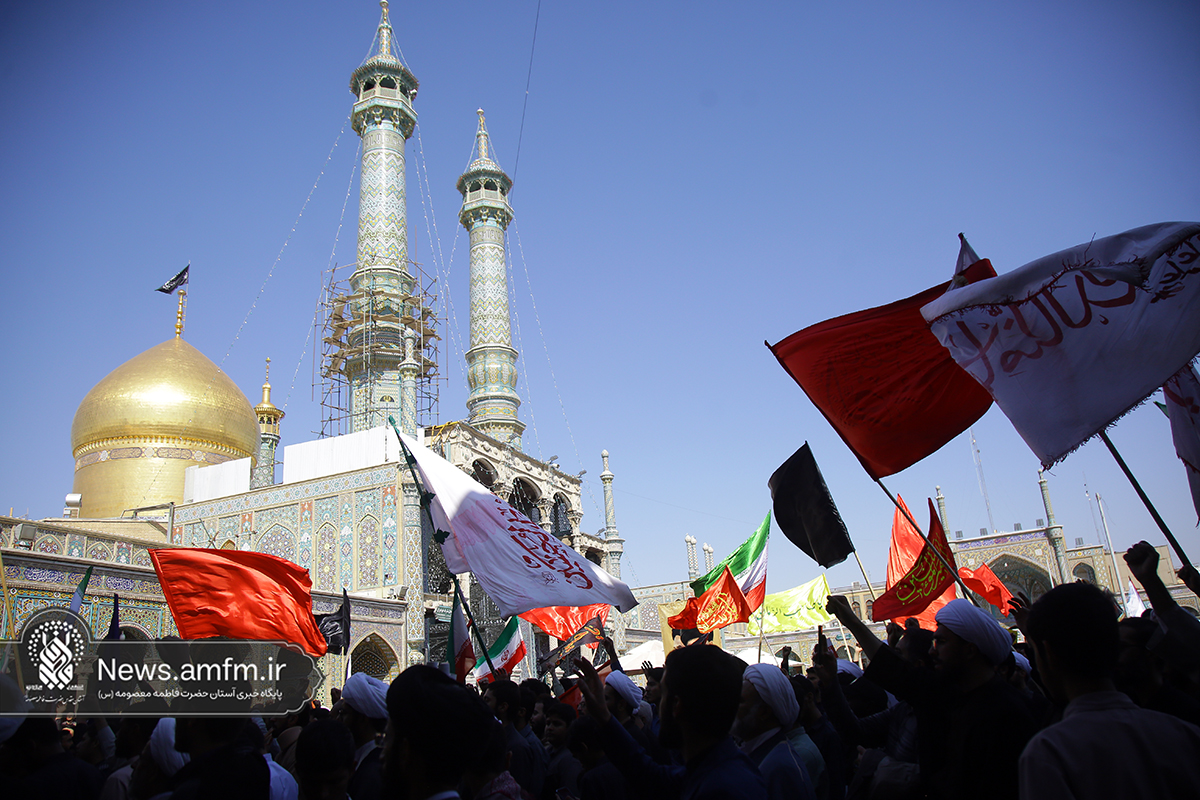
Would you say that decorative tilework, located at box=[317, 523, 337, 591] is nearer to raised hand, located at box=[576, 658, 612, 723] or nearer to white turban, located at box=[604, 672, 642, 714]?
white turban, located at box=[604, 672, 642, 714]

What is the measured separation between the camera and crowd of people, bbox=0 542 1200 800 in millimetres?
1952

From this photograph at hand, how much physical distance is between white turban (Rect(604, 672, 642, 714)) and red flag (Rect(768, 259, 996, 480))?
1.99m

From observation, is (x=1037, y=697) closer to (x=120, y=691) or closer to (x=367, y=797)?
(x=367, y=797)

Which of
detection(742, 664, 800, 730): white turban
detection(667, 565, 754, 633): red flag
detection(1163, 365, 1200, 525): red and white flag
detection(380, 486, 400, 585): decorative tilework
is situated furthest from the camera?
detection(380, 486, 400, 585): decorative tilework

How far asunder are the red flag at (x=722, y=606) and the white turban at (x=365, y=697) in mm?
8174

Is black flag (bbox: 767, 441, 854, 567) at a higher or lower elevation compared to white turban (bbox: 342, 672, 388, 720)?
higher

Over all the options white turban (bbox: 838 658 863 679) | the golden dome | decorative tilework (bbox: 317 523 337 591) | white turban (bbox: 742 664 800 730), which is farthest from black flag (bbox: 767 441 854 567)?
the golden dome

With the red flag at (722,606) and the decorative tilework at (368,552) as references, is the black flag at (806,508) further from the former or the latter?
the decorative tilework at (368,552)

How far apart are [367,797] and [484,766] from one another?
3.82 feet

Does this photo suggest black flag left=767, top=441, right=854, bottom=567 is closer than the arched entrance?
Yes

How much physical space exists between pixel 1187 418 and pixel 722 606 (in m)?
8.79

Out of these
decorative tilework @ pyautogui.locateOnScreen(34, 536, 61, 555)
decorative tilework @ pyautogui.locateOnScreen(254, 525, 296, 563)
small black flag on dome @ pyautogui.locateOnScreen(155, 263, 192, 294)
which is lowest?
decorative tilework @ pyautogui.locateOnScreen(34, 536, 61, 555)

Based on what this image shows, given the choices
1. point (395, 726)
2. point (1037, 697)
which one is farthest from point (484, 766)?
point (1037, 697)

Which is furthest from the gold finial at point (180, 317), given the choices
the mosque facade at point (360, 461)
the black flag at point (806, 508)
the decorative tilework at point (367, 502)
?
the black flag at point (806, 508)
